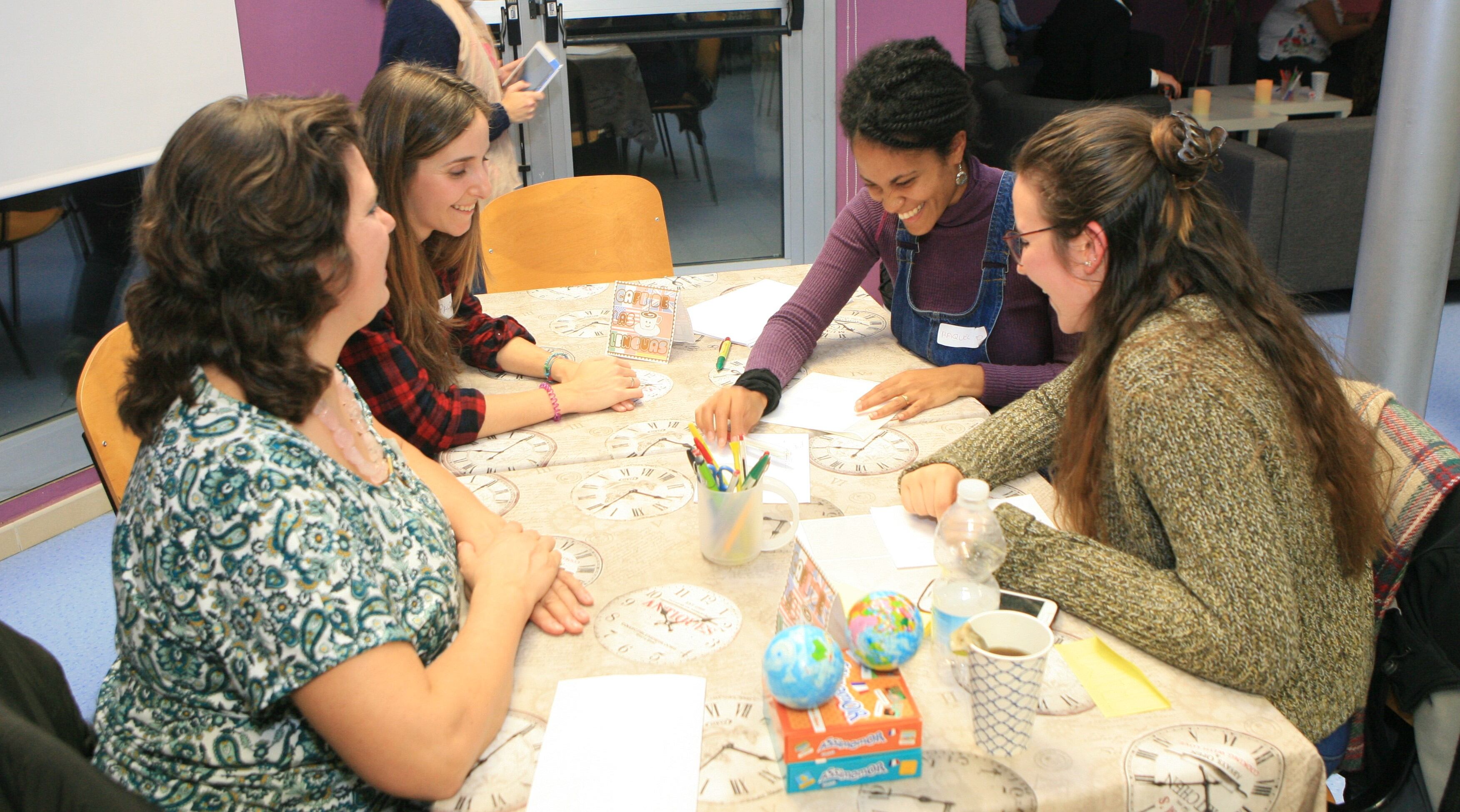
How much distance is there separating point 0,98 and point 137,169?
0.50 metres

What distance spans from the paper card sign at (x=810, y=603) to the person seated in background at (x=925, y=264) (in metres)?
0.63

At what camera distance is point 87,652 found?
8.41 ft

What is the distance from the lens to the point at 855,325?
2.33m

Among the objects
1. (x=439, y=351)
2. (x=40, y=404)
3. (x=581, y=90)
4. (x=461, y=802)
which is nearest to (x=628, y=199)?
(x=439, y=351)

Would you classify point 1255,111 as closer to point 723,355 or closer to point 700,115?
point 700,115

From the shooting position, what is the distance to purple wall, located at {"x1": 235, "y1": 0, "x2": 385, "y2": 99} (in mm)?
3641

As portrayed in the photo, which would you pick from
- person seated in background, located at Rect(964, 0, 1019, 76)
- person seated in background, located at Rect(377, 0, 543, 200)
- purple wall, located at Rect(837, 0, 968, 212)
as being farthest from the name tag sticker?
person seated in background, located at Rect(964, 0, 1019, 76)

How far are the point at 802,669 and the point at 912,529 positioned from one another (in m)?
0.52

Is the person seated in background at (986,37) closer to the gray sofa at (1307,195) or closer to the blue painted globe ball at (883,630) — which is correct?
the gray sofa at (1307,195)

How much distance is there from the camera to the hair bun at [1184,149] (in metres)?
1.25

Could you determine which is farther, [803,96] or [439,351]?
[803,96]

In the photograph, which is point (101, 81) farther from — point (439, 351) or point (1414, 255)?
point (1414, 255)

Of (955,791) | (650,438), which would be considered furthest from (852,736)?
(650,438)

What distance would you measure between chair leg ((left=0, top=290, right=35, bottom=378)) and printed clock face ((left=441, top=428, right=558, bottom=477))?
249 centimetres
